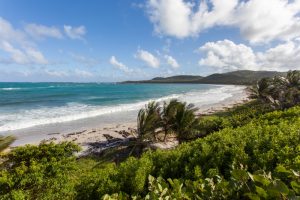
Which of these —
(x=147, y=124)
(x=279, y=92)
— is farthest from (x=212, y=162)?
(x=279, y=92)

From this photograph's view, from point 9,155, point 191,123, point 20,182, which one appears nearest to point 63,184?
point 20,182

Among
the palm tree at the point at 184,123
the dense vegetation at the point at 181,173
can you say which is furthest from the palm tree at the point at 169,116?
the dense vegetation at the point at 181,173

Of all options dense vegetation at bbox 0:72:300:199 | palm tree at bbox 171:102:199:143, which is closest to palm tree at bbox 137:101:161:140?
palm tree at bbox 171:102:199:143

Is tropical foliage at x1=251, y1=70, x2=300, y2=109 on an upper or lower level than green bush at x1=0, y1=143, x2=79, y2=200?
upper

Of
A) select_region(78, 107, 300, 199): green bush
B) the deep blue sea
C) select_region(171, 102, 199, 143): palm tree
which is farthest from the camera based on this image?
the deep blue sea

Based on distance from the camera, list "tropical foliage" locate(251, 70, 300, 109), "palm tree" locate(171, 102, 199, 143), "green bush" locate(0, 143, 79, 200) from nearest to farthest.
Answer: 1. "green bush" locate(0, 143, 79, 200)
2. "palm tree" locate(171, 102, 199, 143)
3. "tropical foliage" locate(251, 70, 300, 109)

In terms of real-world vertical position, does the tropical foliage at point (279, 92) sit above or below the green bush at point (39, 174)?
above

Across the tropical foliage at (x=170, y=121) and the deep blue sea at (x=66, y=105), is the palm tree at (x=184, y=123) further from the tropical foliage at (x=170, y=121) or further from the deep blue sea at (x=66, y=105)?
the deep blue sea at (x=66, y=105)

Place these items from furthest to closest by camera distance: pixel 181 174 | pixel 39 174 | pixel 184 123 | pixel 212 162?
pixel 184 123 → pixel 39 174 → pixel 181 174 → pixel 212 162

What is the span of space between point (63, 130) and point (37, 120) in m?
5.79

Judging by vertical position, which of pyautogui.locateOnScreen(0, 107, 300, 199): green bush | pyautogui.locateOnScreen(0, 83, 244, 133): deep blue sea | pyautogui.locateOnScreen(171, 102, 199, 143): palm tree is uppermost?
pyautogui.locateOnScreen(0, 107, 300, 199): green bush

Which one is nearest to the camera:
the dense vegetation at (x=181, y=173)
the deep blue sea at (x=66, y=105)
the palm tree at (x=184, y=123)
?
the dense vegetation at (x=181, y=173)

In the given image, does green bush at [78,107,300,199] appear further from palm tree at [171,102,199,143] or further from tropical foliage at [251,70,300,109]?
tropical foliage at [251,70,300,109]

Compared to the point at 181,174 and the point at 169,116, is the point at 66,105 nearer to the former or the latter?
the point at 169,116
